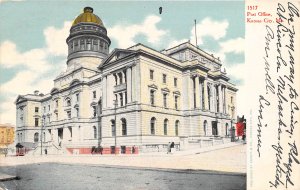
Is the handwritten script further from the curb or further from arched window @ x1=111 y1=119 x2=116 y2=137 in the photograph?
the curb

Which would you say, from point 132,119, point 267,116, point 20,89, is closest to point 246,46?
point 267,116

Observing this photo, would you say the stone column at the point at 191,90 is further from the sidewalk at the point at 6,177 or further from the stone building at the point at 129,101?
the sidewalk at the point at 6,177

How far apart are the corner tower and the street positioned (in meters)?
2.97

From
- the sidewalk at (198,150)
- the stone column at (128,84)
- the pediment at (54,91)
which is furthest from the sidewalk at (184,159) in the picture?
the pediment at (54,91)

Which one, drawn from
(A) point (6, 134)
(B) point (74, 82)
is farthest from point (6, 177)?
(B) point (74, 82)

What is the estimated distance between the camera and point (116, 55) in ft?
26.7

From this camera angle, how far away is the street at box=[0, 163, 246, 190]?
694 cm

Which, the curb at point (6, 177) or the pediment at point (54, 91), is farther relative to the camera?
the pediment at point (54, 91)

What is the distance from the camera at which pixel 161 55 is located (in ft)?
25.7

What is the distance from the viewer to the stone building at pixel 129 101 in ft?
25.8

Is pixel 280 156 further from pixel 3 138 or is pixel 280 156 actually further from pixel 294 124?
pixel 3 138

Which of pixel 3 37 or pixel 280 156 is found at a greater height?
pixel 3 37

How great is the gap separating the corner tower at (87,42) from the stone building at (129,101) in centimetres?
3

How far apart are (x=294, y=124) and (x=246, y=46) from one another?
215 cm
